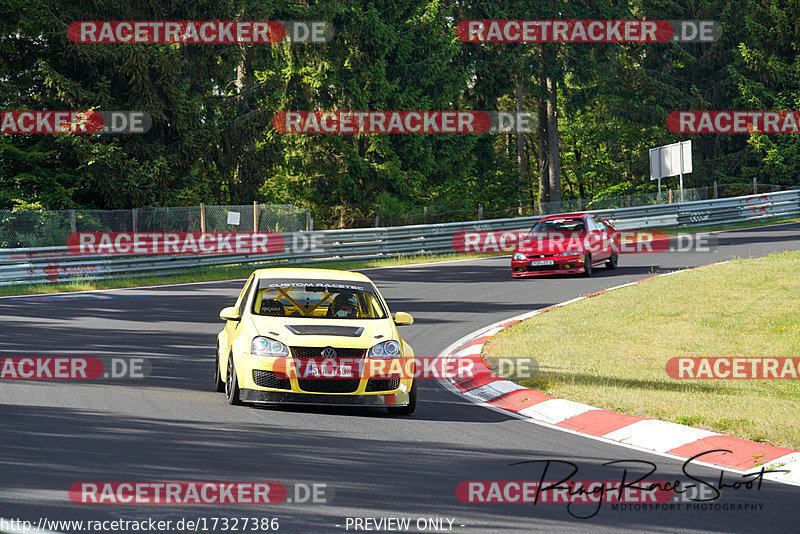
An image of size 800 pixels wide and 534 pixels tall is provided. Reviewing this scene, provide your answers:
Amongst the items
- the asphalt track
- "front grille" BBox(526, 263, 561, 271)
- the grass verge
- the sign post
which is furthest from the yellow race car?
the sign post

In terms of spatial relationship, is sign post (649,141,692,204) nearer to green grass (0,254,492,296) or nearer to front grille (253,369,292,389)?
green grass (0,254,492,296)

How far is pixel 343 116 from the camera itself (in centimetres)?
4628

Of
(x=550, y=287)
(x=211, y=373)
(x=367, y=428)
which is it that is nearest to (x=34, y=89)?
(x=550, y=287)

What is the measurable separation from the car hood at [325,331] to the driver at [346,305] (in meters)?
0.47

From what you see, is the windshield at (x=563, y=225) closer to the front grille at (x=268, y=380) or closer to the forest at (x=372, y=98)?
the forest at (x=372, y=98)

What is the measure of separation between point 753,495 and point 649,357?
23.0 ft

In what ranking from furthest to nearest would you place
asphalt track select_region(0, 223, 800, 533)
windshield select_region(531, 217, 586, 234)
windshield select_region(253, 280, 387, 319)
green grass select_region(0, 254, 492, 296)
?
windshield select_region(531, 217, 586, 234) → green grass select_region(0, 254, 492, 296) → windshield select_region(253, 280, 387, 319) → asphalt track select_region(0, 223, 800, 533)

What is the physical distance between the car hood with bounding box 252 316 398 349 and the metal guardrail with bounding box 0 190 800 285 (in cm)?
1689

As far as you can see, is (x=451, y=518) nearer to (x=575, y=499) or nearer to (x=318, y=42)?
(x=575, y=499)

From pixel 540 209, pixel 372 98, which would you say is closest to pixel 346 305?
pixel 540 209

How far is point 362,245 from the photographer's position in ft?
103

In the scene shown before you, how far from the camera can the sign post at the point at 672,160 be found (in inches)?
1586

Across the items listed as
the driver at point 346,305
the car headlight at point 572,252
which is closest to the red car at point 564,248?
the car headlight at point 572,252

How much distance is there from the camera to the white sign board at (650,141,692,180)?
40.3 metres
